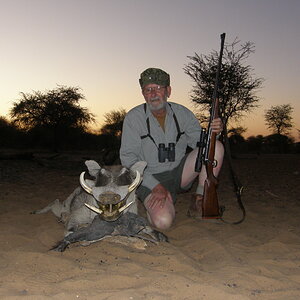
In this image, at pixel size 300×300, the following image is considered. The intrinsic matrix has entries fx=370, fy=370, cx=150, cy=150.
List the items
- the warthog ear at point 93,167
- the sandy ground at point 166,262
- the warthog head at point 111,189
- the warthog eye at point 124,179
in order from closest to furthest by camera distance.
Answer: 1. the sandy ground at point 166,262
2. the warthog head at point 111,189
3. the warthog eye at point 124,179
4. the warthog ear at point 93,167

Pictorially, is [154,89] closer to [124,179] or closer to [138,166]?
[138,166]

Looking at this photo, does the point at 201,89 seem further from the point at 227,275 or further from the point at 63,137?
the point at 227,275

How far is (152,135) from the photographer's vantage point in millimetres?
4855

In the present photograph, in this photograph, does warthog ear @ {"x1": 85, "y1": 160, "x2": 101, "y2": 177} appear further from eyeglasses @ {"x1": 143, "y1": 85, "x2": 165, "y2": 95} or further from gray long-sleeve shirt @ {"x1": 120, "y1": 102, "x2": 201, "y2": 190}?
eyeglasses @ {"x1": 143, "y1": 85, "x2": 165, "y2": 95}

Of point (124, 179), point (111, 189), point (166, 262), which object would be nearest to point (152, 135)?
point (124, 179)

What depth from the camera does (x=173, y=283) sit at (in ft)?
9.08

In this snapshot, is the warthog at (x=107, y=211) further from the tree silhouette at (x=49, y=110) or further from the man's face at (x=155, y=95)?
the tree silhouette at (x=49, y=110)

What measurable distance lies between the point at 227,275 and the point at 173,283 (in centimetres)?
48

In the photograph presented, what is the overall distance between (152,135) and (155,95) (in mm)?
520

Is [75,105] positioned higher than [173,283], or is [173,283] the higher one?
[75,105]

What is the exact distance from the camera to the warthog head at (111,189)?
3.45m

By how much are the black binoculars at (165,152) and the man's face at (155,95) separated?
505 millimetres

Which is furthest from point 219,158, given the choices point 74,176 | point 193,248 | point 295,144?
point 295,144

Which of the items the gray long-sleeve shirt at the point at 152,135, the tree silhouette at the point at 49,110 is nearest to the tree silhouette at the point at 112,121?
the tree silhouette at the point at 49,110
